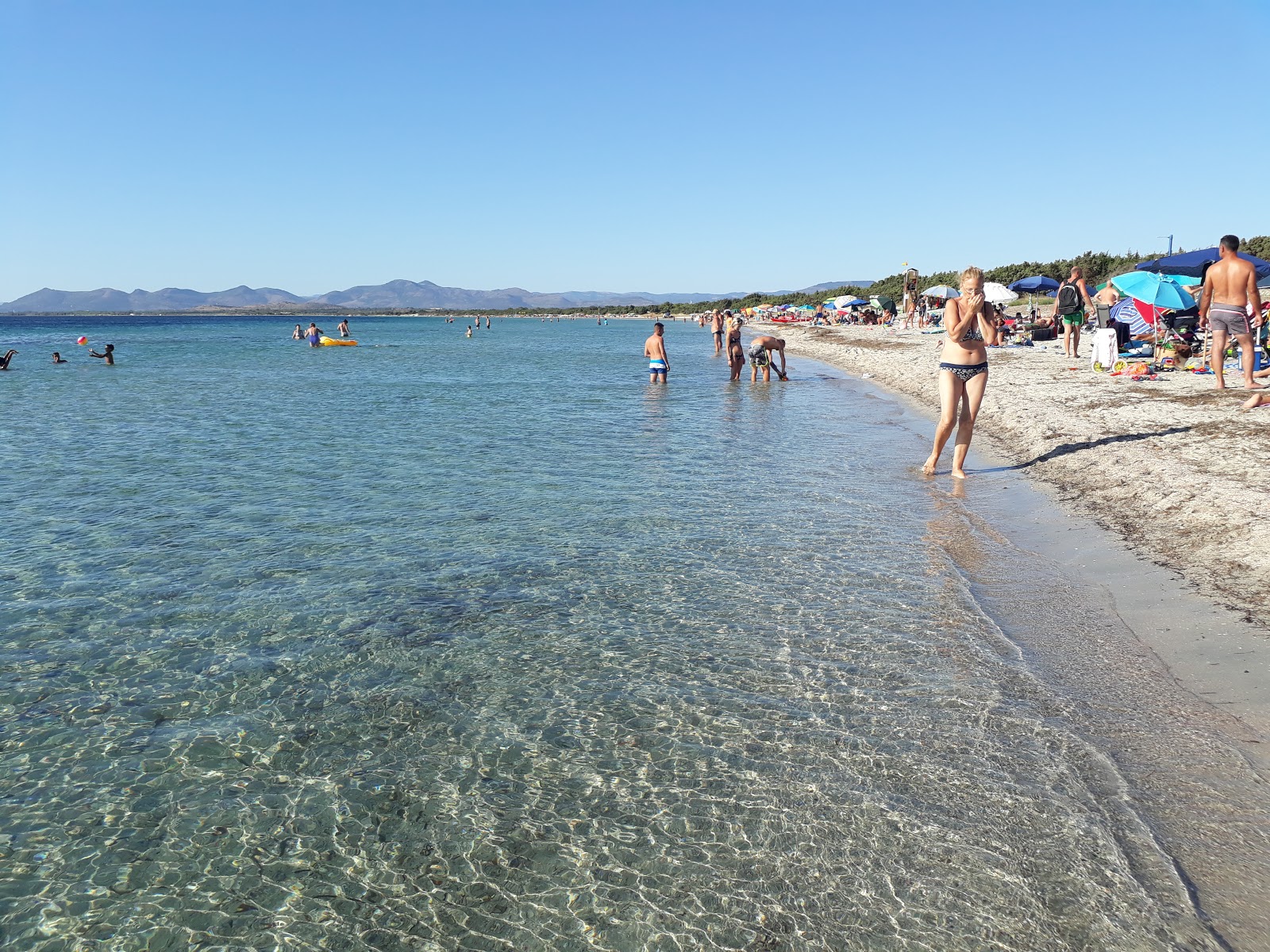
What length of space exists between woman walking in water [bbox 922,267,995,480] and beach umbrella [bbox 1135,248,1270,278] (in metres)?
12.8

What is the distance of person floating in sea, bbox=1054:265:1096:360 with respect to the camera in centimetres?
2017

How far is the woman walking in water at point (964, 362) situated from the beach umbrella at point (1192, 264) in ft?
41.9

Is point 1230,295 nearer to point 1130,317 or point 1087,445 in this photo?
point 1087,445

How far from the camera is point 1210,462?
30.2ft

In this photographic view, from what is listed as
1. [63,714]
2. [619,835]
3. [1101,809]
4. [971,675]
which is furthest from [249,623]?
[1101,809]

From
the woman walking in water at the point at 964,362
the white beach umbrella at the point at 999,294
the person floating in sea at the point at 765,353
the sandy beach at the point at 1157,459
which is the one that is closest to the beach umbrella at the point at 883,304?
the white beach umbrella at the point at 999,294

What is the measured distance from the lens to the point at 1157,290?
18.2 m

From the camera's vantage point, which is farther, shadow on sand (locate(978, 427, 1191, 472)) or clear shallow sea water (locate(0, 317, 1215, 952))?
shadow on sand (locate(978, 427, 1191, 472))

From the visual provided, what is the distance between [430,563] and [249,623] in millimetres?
1717

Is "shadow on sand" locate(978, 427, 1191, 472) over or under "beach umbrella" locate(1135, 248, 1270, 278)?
under

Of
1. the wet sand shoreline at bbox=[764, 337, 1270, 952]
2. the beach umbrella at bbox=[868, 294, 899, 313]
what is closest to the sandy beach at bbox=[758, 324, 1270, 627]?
the wet sand shoreline at bbox=[764, 337, 1270, 952]

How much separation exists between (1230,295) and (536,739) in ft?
41.6

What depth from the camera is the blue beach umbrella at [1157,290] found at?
59.1 ft

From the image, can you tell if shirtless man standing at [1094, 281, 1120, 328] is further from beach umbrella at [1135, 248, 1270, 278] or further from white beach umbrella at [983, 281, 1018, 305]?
white beach umbrella at [983, 281, 1018, 305]
